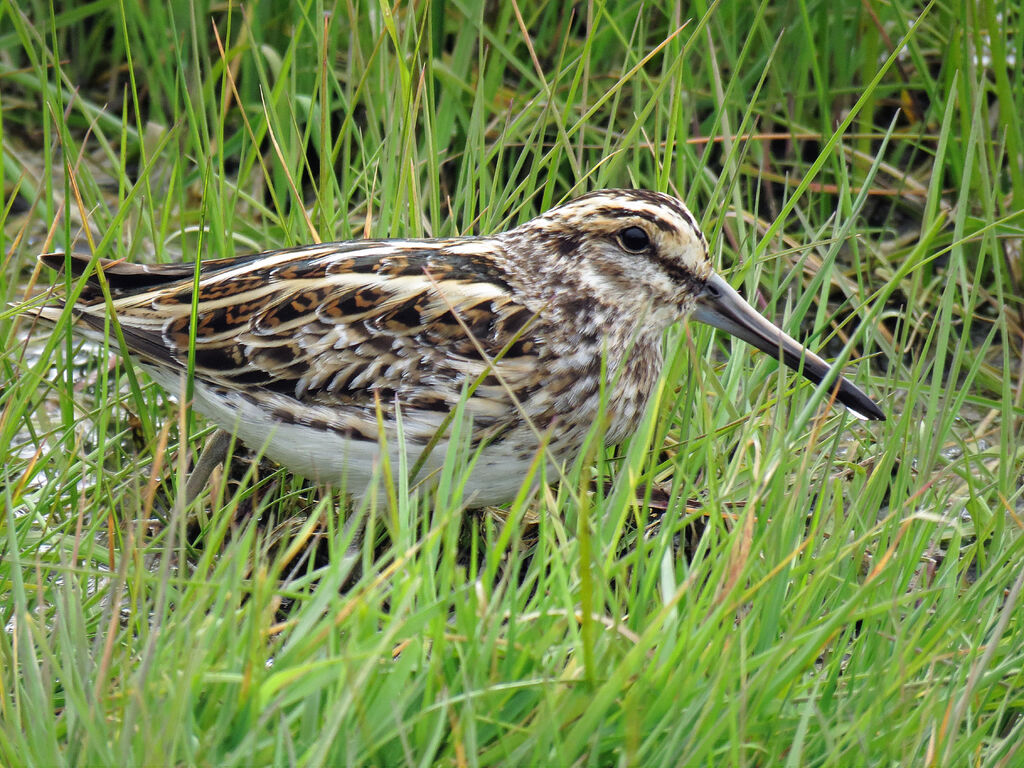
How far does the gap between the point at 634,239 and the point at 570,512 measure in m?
0.87

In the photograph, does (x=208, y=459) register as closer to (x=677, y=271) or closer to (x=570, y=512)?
(x=570, y=512)

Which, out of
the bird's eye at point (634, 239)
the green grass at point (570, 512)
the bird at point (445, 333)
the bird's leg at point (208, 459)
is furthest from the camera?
the bird's leg at point (208, 459)

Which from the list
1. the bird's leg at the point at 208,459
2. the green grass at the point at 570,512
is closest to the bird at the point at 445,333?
the green grass at the point at 570,512

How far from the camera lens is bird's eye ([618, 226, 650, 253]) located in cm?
351

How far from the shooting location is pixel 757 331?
361cm

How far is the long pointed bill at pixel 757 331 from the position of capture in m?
3.52

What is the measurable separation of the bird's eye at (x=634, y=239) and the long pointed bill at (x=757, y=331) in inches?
8.7

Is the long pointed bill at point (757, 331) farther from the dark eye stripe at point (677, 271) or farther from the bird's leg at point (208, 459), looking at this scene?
the bird's leg at point (208, 459)

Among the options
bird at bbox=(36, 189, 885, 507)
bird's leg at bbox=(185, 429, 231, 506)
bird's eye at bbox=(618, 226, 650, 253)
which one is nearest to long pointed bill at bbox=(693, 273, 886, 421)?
bird at bbox=(36, 189, 885, 507)

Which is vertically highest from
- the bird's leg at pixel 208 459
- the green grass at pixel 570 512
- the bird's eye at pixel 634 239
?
the bird's eye at pixel 634 239

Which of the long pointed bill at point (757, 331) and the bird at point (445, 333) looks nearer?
the bird at point (445, 333)

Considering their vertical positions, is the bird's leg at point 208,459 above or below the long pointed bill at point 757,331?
below

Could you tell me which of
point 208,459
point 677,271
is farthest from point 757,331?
point 208,459

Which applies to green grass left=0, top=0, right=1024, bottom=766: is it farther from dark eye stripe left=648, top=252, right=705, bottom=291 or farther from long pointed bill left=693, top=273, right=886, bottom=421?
dark eye stripe left=648, top=252, right=705, bottom=291
